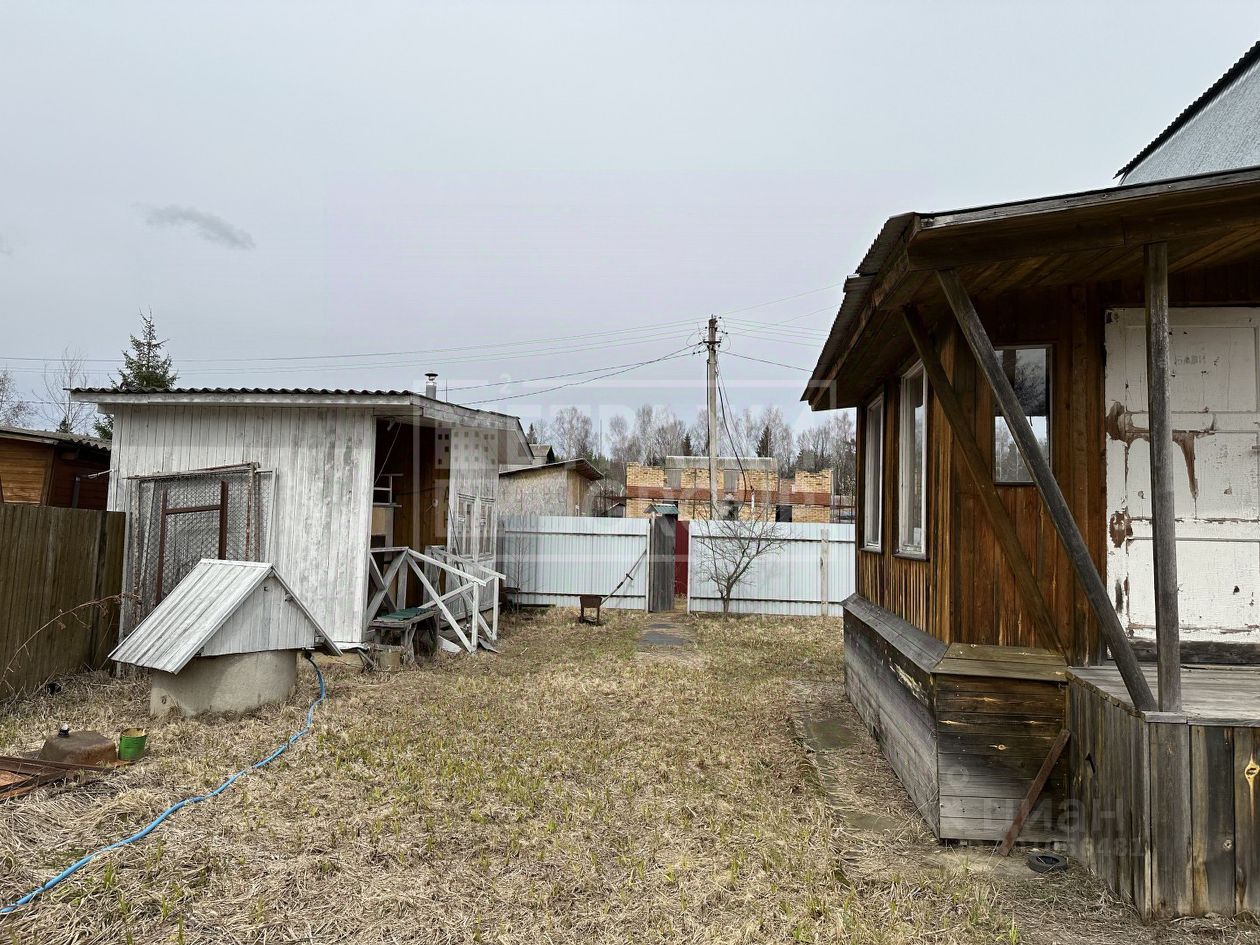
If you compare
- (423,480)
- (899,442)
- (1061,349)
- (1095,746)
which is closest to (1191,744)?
(1095,746)

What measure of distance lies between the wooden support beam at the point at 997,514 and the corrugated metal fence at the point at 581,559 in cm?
1091

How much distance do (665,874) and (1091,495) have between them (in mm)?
2732

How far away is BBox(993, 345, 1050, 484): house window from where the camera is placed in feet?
13.4

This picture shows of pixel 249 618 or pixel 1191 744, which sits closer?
pixel 1191 744

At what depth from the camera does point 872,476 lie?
6785 millimetres

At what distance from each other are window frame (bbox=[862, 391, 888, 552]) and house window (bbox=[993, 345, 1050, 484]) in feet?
5.82

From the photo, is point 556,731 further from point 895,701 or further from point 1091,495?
point 1091,495

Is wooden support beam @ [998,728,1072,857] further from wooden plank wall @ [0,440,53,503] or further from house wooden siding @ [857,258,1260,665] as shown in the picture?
wooden plank wall @ [0,440,53,503]

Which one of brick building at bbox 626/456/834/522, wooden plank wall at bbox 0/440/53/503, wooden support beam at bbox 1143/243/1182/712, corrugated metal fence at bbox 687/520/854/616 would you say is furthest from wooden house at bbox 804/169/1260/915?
brick building at bbox 626/456/834/522

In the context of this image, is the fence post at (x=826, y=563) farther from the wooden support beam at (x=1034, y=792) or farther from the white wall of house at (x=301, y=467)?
the wooden support beam at (x=1034, y=792)

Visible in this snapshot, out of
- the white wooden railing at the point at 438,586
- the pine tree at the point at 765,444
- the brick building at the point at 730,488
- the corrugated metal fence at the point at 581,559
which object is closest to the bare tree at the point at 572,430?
the pine tree at the point at 765,444

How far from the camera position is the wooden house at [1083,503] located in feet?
10.1

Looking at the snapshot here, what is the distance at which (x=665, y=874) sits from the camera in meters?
3.53

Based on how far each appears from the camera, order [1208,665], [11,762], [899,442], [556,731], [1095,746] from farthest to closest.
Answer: [556,731], [899,442], [11,762], [1208,665], [1095,746]
